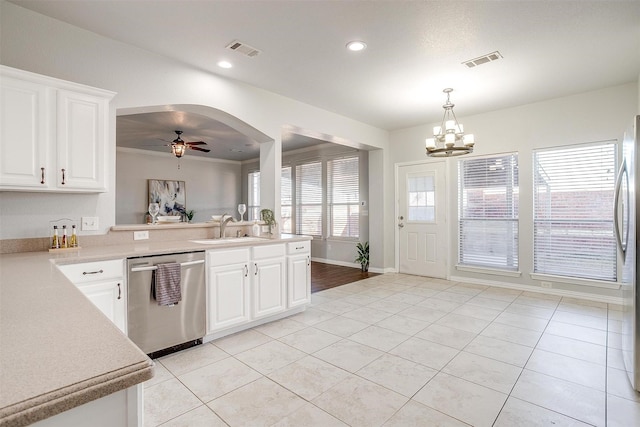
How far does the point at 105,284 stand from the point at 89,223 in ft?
2.33

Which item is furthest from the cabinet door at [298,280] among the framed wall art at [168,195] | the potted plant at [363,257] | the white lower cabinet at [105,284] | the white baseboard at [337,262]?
the framed wall art at [168,195]

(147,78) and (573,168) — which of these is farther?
(573,168)

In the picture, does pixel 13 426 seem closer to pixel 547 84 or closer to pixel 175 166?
pixel 547 84

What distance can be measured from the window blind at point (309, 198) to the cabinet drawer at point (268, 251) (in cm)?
392

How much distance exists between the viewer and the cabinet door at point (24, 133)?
214cm

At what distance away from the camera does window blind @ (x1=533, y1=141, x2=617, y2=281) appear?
13.4ft

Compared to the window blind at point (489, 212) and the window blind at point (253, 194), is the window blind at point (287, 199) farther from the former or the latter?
the window blind at point (489, 212)

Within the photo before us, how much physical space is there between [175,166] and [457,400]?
26.3ft

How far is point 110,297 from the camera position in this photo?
91.8 inches

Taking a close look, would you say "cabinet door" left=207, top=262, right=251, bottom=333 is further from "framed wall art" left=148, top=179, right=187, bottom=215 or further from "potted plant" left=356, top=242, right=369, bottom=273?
"framed wall art" left=148, top=179, right=187, bottom=215

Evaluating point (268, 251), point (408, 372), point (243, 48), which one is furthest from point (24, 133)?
point (408, 372)

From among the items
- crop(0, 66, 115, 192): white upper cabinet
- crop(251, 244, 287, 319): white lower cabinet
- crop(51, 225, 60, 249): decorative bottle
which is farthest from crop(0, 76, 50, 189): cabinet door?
crop(251, 244, 287, 319): white lower cabinet

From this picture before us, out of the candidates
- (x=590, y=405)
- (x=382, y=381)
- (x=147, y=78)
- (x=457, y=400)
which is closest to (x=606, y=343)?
(x=590, y=405)

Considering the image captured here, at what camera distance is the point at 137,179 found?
753 centimetres
